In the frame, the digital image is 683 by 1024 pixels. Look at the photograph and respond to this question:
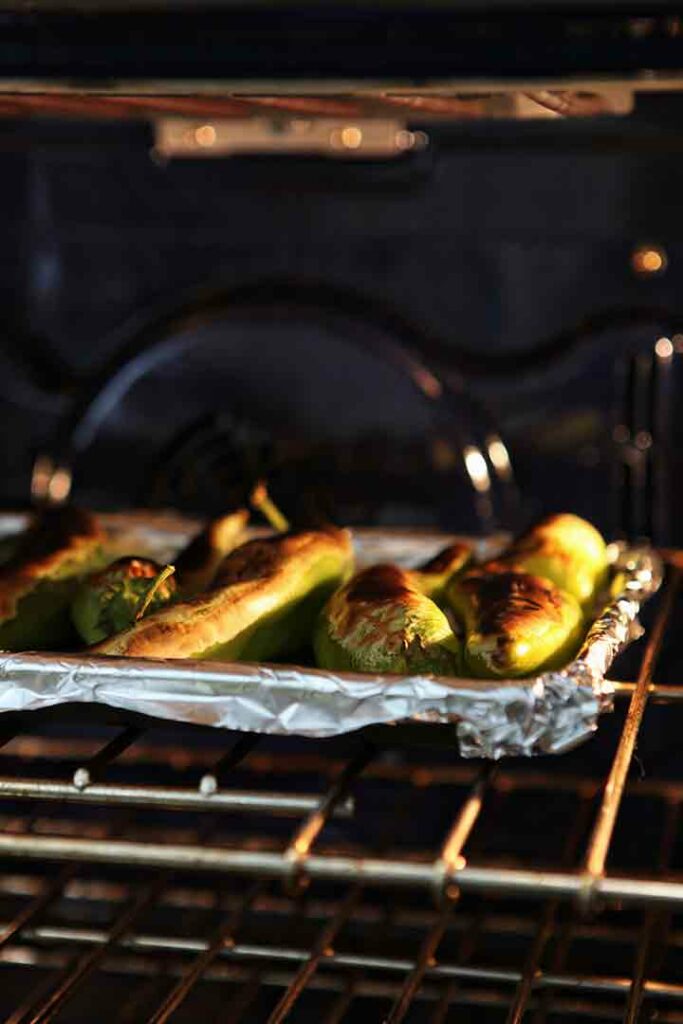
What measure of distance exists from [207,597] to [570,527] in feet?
1.23

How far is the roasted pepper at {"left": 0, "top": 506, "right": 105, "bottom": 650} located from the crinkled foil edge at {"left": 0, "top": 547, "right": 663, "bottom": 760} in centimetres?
16

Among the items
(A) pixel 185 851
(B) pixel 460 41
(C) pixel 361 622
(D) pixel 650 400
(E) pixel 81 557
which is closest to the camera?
(A) pixel 185 851

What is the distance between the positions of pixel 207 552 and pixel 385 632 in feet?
1.01

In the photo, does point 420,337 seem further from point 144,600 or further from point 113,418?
point 144,600

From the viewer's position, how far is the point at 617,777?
1.08 m

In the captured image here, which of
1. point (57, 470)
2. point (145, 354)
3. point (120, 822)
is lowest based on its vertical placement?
point (120, 822)

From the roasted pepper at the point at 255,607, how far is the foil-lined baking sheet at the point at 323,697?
0.19ft

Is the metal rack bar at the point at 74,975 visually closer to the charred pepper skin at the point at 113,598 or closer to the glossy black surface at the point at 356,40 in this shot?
the charred pepper skin at the point at 113,598

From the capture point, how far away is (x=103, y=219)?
1998mm

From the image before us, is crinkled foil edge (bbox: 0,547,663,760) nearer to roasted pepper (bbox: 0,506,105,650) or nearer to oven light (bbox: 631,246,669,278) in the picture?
roasted pepper (bbox: 0,506,105,650)

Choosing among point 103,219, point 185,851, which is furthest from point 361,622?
point 103,219

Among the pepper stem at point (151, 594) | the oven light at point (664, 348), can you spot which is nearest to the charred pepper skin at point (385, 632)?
the pepper stem at point (151, 594)

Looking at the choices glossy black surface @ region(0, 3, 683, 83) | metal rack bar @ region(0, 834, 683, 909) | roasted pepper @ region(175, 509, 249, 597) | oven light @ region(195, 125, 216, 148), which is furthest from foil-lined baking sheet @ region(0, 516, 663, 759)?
oven light @ region(195, 125, 216, 148)

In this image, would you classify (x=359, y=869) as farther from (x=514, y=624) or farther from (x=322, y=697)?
(x=514, y=624)
